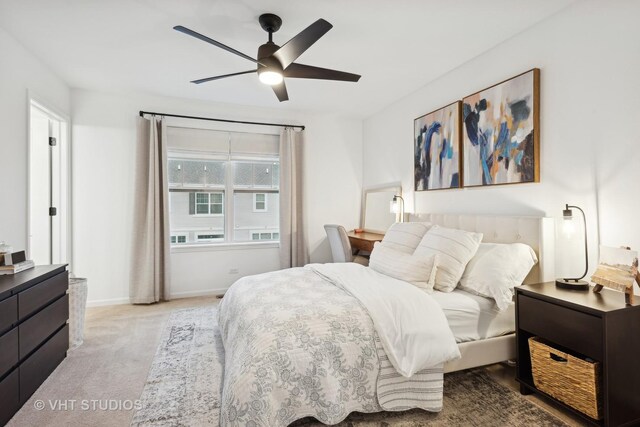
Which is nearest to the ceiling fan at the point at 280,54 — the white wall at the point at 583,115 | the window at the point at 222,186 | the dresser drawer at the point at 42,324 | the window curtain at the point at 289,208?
the white wall at the point at 583,115

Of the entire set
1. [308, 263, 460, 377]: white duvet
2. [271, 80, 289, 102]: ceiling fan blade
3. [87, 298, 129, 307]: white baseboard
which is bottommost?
[87, 298, 129, 307]: white baseboard

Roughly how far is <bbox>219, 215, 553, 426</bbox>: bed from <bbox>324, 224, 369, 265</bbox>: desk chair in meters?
1.35

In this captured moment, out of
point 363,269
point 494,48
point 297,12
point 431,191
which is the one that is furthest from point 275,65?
point 431,191

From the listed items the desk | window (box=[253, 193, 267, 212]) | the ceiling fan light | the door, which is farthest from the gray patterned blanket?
the door

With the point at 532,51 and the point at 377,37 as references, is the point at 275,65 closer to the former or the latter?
the point at 377,37

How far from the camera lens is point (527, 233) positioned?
2.38 m

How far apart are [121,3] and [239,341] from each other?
2.34 m

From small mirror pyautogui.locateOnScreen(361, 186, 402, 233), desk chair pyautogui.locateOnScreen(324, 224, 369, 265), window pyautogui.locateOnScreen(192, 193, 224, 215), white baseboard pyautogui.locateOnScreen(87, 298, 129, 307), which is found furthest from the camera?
window pyautogui.locateOnScreen(192, 193, 224, 215)

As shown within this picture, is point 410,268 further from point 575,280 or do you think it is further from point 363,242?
point 363,242

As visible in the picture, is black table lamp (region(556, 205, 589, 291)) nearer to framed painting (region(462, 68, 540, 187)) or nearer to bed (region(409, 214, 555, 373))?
bed (region(409, 214, 555, 373))

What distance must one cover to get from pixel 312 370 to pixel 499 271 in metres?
1.42

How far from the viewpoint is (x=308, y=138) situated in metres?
4.72

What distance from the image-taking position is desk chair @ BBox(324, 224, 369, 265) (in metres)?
3.71

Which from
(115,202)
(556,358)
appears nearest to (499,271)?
(556,358)
